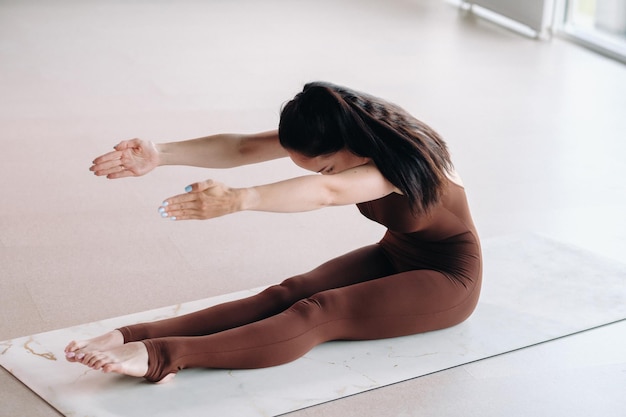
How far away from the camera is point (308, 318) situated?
233cm

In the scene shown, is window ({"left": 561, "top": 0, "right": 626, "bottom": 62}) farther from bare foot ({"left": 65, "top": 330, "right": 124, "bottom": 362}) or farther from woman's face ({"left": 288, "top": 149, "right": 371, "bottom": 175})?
bare foot ({"left": 65, "top": 330, "right": 124, "bottom": 362})

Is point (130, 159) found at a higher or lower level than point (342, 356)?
higher

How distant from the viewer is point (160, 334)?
232 centimetres

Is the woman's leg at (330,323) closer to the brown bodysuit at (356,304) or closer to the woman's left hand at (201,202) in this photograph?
the brown bodysuit at (356,304)

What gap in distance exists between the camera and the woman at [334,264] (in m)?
2.21

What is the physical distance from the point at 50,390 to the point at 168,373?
0.92 feet

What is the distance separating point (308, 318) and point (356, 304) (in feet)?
0.44

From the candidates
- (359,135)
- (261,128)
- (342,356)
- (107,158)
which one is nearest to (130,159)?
(107,158)

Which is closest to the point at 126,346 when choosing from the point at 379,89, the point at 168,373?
the point at 168,373

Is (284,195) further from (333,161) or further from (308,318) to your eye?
(308,318)

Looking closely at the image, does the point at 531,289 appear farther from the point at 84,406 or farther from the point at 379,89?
the point at 379,89

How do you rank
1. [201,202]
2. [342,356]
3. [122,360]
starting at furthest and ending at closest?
1. [342,356]
2. [122,360]
3. [201,202]

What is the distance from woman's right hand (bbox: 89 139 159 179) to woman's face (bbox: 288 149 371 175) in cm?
36

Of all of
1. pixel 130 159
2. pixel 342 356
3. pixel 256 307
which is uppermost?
pixel 130 159
